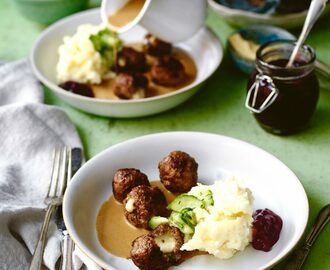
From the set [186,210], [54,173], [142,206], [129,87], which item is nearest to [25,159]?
[54,173]

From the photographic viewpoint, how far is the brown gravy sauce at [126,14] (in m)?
2.43

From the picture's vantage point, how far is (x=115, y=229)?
5.70 feet

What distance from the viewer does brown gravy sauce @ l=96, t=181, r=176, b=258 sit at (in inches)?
65.9

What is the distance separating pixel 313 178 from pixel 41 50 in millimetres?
1221

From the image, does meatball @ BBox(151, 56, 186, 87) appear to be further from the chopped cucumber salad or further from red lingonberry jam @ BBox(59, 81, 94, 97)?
the chopped cucumber salad

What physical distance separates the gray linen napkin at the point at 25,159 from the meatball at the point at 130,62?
0.31m

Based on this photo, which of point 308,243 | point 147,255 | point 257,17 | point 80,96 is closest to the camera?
point 147,255

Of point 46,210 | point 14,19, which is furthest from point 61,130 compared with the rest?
point 14,19

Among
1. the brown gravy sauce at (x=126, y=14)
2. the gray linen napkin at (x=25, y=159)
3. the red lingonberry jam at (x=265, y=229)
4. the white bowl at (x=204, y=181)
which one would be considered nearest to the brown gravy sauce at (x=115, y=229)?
the white bowl at (x=204, y=181)

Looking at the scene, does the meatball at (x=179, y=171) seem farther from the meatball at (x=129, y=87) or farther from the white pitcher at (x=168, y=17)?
the white pitcher at (x=168, y=17)

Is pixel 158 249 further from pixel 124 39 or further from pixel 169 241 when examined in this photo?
pixel 124 39

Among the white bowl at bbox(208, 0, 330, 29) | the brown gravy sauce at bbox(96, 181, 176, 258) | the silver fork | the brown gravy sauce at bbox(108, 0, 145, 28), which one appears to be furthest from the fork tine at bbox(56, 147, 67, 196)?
the white bowl at bbox(208, 0, 330, 29)

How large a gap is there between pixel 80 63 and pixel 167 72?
0.33m

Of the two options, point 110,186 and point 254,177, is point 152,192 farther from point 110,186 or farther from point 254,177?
point 254,177
